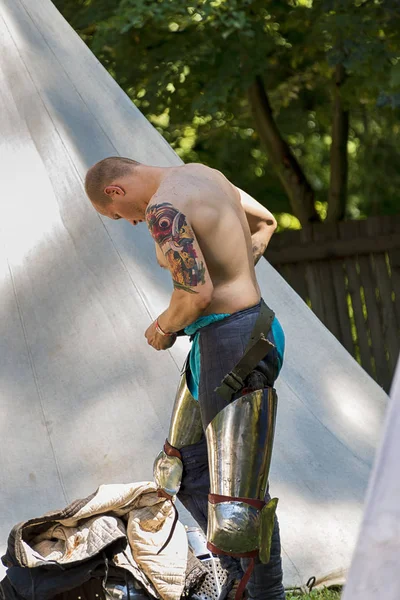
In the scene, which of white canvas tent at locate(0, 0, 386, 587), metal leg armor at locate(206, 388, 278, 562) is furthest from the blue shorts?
white canvas tent at locate(0, 0, 386, 587)

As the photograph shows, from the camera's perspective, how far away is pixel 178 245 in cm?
269

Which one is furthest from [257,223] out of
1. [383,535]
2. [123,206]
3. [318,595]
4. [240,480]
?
[383,535]

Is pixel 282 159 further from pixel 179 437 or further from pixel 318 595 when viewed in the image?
pixel 179 437

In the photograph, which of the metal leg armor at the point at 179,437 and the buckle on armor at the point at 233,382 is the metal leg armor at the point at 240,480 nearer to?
the buckle on armor at the point at 233,382

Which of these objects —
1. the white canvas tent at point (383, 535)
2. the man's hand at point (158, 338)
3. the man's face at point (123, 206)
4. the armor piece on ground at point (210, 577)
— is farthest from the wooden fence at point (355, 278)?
the white canvas tent at point (383, 535)

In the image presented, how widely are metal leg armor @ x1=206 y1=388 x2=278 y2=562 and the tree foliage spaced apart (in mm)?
3343

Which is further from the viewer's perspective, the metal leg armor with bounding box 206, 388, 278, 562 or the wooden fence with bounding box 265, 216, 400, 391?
the wooden fence with bounding box 265, 216, 400, 391

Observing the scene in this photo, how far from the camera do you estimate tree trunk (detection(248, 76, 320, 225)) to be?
25.0 ft

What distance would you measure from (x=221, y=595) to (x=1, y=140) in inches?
93.1

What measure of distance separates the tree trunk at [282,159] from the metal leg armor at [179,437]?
16.1 ft

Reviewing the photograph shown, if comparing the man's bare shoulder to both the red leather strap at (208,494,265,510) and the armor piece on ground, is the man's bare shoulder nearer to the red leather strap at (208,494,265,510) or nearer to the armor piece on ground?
the red leather strap at (208,494,265,510)

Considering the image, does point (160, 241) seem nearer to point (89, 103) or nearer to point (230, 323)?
point (230, 323)

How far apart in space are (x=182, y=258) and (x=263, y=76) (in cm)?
530

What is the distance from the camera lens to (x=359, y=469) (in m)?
4.23
